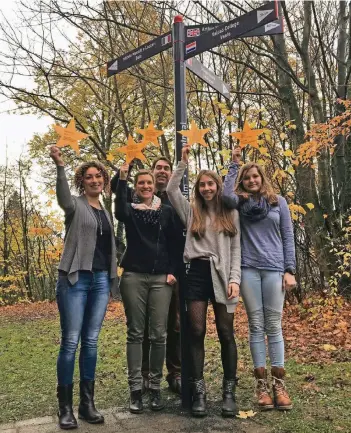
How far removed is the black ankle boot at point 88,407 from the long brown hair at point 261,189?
202cm

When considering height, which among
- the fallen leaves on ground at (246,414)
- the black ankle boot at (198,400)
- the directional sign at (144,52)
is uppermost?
the directional sign at (144,52)

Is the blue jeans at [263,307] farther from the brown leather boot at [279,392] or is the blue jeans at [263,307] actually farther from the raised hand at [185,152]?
the raised hand at [185,152]

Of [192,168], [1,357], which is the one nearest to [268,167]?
[192,168]

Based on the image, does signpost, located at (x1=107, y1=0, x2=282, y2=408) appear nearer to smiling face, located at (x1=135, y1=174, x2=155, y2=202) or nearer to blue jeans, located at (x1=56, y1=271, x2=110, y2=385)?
smiling face, located at (x1=135, y1=174, x2=155, y2=202)

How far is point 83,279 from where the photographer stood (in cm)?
335

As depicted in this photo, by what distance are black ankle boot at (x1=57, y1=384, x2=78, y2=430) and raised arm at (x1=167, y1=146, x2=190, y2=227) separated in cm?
164

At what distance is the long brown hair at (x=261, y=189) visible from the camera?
3.74 meters

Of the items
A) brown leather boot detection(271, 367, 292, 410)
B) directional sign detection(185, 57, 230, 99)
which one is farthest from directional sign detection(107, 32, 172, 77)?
brown leather boot detection(271, 367, 292, 410)

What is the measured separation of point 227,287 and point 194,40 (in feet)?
7.07

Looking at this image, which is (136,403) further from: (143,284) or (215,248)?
(215,248)

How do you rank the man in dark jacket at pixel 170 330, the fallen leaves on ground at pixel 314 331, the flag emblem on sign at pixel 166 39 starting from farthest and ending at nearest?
the fallen leaves on ground at pixel 314 331 < the man in dark jacket at pixel 170 330 < the flag emblem on sign at pixel 166 39

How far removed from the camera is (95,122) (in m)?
14.9

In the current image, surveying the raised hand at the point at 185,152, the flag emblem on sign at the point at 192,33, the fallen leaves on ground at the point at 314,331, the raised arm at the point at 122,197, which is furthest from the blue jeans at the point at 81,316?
the fallen leaves on ground at the point at 314,331

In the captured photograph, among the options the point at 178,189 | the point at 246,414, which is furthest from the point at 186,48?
the point at 246,414
